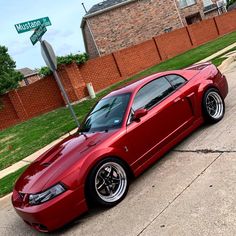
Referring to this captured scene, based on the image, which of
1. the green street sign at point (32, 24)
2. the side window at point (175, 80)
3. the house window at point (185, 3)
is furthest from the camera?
the house window at point (185, 3)

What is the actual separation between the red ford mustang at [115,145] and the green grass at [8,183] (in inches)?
76.5

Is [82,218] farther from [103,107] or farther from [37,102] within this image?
[37,102]

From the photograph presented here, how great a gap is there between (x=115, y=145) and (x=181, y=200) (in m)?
1.21

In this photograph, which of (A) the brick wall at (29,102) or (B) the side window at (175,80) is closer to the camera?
(B) the side window at (175,80)

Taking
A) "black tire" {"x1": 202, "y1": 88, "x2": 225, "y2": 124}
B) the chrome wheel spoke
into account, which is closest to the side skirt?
"black tire" {"x1": 202, "y1": 88, "x2": 225, "y2": 124}

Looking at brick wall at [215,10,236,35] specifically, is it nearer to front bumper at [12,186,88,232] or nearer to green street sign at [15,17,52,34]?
green street sign at [15,17,52,34]

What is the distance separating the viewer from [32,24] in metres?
8.09

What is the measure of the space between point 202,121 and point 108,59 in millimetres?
14908

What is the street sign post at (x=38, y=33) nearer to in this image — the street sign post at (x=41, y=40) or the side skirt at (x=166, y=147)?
the street sign post at (x=41, y=40)

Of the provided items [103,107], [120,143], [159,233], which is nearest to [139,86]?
[103,107]

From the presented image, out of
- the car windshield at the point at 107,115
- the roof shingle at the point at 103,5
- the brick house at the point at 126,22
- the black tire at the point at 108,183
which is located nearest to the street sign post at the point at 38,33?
the car windshield at the point at 107,115

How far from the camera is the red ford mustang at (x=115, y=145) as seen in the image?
4.62 m

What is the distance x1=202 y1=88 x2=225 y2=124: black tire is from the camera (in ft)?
21.5

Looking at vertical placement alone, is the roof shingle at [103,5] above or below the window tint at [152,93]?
above
